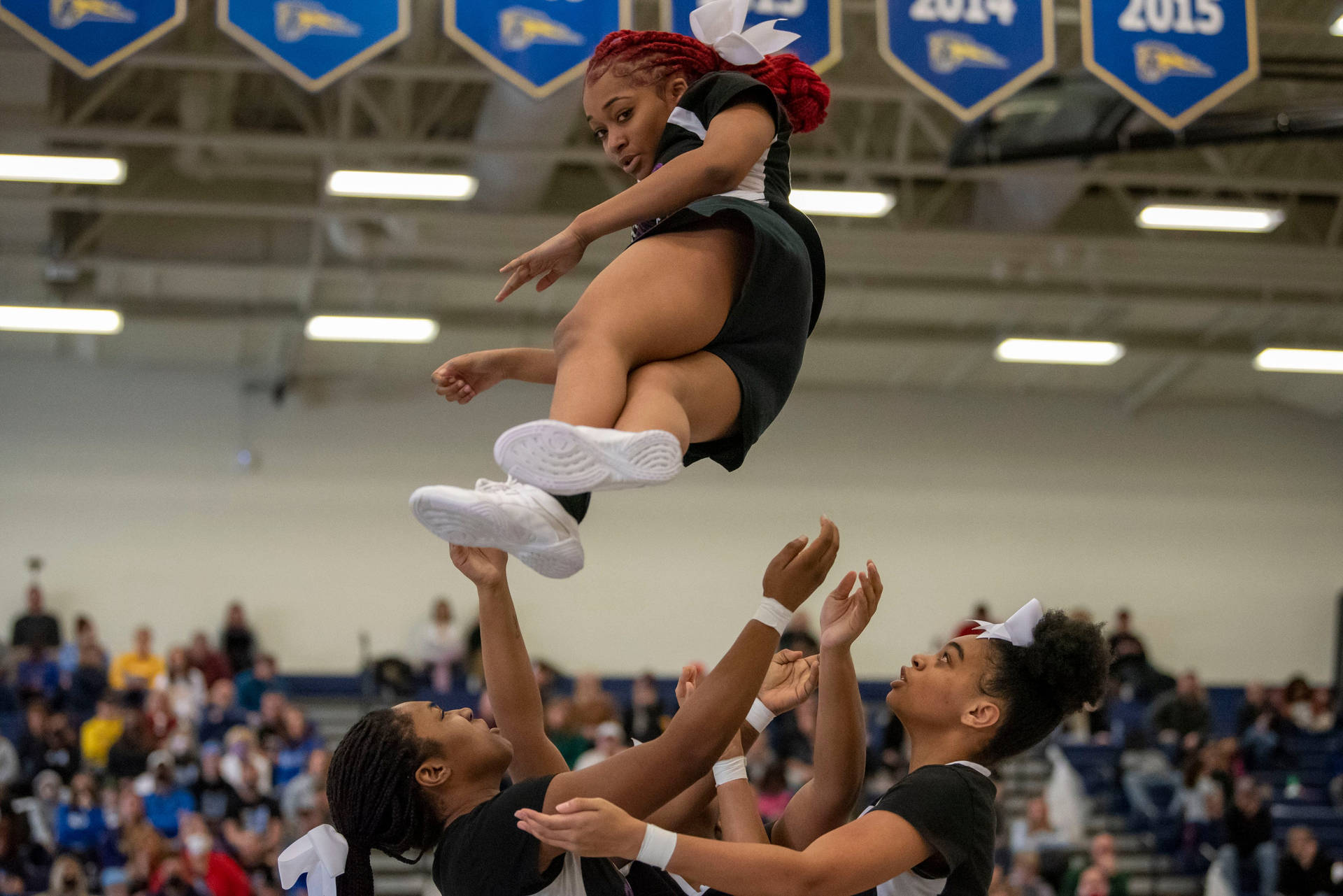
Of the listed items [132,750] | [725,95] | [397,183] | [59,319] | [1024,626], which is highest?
[397,183]

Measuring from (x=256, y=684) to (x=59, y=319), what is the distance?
3442 mm

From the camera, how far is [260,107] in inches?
442

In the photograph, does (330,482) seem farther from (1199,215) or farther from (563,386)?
(563,386)

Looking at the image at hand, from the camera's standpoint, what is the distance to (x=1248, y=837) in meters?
10.4

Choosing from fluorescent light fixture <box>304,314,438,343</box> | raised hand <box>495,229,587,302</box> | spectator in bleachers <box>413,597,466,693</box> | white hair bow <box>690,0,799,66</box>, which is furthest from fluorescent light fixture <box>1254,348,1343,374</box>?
raised hand <box>495,229,587,302</box>

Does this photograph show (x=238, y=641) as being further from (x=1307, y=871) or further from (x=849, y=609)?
(x=849, y=609)

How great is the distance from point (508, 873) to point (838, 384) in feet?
47.5

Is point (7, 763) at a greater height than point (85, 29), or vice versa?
point (85, 29)

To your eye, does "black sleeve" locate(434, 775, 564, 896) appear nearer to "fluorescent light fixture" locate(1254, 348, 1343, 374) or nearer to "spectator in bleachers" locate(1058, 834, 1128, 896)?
"spectator in bleachers" locate(1058, 834, 1128, 896)

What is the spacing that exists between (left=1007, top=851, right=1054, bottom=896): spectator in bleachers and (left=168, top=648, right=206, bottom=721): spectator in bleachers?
6.14 m

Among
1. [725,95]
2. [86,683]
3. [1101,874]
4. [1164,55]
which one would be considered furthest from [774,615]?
[86,683]

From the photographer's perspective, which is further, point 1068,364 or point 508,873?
point 1068,364

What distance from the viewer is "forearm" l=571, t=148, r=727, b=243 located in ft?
7.00

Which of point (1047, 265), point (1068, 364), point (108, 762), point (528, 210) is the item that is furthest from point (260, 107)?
point (1068, 364)
